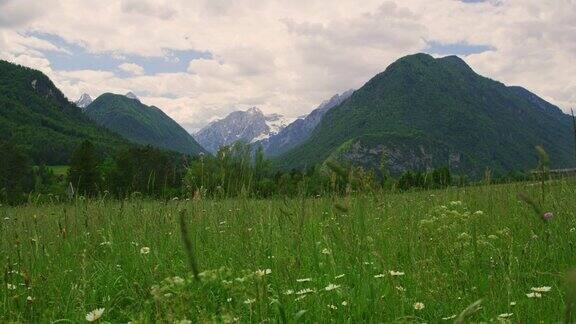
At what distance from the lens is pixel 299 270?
14.6ft

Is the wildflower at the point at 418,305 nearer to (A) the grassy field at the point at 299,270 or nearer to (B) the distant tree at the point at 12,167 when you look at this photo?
(A) the grassy field at the point at 299,270

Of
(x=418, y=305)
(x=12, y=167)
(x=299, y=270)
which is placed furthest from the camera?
(x=12, y=167)

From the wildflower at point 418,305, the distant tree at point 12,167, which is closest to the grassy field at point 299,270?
the wildflower at point 418,305

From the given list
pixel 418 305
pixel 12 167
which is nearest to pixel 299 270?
pixel 418 305

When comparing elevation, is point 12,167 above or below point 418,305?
above

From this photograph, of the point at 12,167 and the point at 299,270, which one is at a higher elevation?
the point at 12,167

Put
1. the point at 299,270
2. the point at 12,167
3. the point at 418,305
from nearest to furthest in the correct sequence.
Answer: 1. the point at 418,305
2. the point at 299,270
3. the point at 12,167

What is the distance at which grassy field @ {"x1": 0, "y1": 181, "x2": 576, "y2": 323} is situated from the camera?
3.24m

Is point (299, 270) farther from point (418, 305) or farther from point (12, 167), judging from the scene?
point (12, 167)

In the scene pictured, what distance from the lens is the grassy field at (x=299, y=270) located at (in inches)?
128

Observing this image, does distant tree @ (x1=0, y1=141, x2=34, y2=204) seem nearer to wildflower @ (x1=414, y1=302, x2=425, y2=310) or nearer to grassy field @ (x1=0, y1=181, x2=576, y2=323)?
grassy field @ (x1=0, y1=181, x2=576, y2=323)

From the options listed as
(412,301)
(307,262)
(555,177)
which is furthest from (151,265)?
(555,177)

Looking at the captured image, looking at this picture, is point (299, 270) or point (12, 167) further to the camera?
point (12, 167)

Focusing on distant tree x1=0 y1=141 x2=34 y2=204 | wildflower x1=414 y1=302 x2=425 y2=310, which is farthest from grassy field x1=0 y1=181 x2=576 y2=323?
distant tree x1=0 y1=141 x2=34 y2=204
